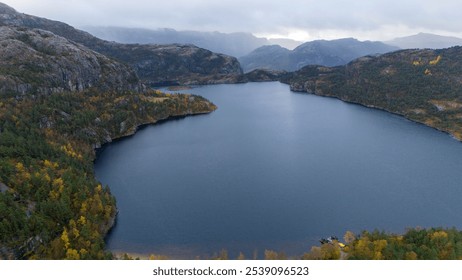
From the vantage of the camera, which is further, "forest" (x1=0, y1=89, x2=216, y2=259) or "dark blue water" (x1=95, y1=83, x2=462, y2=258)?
"dark blue water" (x1=95, y1=83, x2=462, y2=258)

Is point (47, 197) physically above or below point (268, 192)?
above

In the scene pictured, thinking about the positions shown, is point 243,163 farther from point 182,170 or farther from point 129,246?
point 129,246

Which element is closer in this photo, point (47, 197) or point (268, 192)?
→ point (47, 197)

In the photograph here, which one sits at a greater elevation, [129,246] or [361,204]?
[361,204]

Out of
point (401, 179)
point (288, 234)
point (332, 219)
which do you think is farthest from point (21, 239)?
point (401, 179)

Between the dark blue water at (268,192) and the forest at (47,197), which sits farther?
the dark blue water at (268,192)

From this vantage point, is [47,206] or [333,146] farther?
[333,146]

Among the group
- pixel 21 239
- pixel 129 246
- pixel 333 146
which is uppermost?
pixel 333 146
